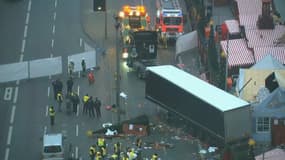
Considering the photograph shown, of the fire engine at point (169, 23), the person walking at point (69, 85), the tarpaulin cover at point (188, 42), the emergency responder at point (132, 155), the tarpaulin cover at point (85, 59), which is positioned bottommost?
the emergency responder at point (132, 155)

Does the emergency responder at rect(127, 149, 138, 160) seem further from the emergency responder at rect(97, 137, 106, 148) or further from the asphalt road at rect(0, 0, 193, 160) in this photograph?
the asphalt road at rect(0, 0, 193, 160)

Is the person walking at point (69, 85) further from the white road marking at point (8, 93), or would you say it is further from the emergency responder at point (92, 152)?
the emergency responder at point (92, 152)

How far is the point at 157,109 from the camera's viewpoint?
79.4 m

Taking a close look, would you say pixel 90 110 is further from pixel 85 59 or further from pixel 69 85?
pixel 85 59

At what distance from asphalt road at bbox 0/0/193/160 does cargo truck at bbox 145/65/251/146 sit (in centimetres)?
322

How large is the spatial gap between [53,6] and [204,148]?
29.8m

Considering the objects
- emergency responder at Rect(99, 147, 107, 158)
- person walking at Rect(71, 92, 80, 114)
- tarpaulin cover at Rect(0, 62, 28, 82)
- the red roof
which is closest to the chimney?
the red roof

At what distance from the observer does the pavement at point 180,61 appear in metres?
73.9

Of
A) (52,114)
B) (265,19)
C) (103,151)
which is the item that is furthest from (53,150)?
(265,19)

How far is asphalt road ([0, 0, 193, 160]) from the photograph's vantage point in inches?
2955

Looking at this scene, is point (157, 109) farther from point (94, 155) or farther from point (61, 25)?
point (61, 25)

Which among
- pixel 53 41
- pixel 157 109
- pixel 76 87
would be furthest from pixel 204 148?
pixel 53 41

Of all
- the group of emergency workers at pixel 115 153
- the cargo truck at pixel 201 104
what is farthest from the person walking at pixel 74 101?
the group of emergency workers at pixel 115 153

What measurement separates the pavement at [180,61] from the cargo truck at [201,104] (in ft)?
3.68
